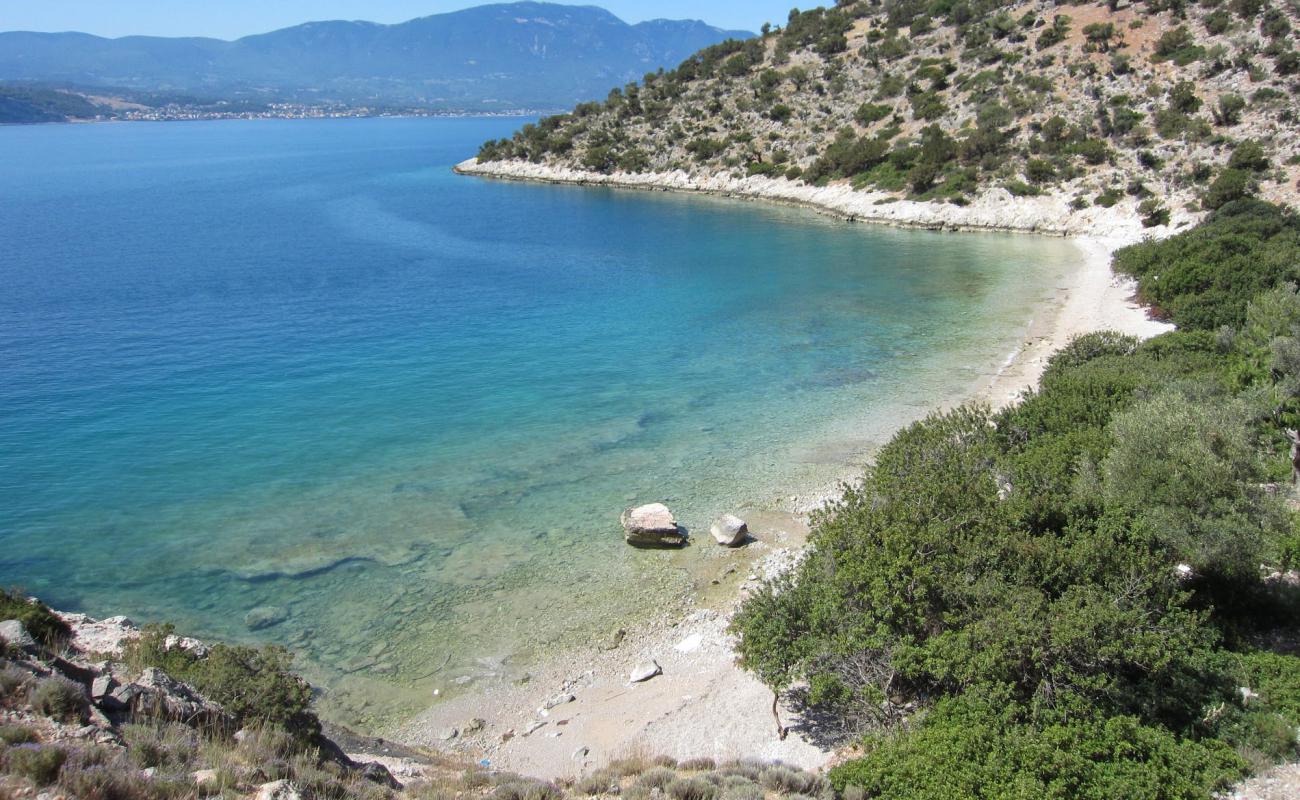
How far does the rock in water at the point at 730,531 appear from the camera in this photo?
1991 centimetres

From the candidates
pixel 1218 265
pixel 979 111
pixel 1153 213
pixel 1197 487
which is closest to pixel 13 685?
pixel 1197 487

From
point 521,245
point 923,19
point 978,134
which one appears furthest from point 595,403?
point 923,19

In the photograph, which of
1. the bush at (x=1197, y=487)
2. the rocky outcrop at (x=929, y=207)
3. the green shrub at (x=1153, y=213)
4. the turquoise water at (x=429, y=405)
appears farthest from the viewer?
the rocky outcrop at (x=929, y=207)

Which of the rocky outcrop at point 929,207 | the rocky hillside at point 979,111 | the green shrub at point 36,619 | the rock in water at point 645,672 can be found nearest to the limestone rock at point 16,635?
the green shrub at point 36,619

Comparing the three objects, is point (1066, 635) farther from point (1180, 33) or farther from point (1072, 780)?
point (1180, 33)

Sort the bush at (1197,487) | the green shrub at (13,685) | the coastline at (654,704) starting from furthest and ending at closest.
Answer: the bush at (1197,487) → the coastline at (654,704) → the green shrub at (13,685)

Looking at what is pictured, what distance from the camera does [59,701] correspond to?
9234 mm

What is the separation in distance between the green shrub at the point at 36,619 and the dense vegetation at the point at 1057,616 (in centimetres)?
1117

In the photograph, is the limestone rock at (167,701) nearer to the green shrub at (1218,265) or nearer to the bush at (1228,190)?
the green shrub at (1218,265)

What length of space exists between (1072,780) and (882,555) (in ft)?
14.1

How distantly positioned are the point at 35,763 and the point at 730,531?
14.5 meters

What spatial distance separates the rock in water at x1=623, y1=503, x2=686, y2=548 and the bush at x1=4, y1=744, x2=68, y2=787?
1313cm

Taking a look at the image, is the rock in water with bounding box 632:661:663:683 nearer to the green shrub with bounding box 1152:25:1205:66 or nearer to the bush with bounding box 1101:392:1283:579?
the bush with bounding box 1101:392:1283:579

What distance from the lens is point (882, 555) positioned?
44.1 feet
